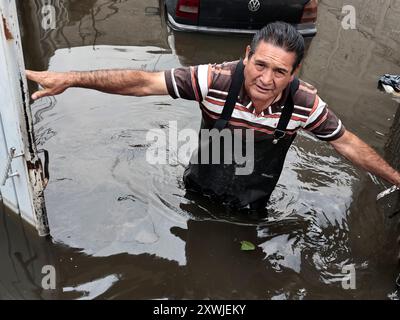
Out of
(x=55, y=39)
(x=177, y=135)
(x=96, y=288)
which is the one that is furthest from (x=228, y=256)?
(x=55, y=39)

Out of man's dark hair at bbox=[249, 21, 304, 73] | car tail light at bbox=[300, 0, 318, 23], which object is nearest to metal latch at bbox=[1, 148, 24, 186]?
man's dark hair at bbox=[249, 21, 304, 73]

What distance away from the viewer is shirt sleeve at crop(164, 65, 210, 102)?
2.95m

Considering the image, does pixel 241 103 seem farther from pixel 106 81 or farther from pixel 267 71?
pixel 106 81

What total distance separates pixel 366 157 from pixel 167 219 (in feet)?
5.25

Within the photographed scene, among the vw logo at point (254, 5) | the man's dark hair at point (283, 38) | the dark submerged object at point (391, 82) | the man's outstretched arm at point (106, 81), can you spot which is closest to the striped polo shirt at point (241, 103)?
the man's outstretched arm at point (106, 81)

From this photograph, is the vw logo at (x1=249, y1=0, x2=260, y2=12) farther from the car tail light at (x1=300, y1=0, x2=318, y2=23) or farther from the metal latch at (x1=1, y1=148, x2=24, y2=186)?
the metal latch at (x1=1, y1=148, x2=24, y2=186)

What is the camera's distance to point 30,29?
6559 mm

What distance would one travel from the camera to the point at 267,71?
9.26 feet

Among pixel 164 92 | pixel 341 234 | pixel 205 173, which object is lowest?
pixel 341 234

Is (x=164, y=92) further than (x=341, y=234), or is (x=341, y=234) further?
(x=341, y=234)

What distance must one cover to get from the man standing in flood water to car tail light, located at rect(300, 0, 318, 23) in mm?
3560

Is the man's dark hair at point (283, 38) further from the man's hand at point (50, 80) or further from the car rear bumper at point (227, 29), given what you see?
the car rear bumper at point (227, 29)
